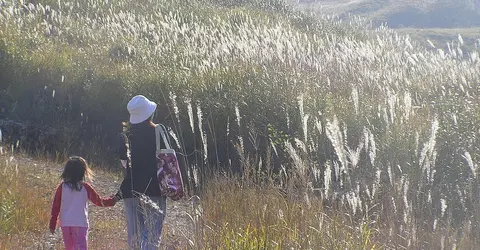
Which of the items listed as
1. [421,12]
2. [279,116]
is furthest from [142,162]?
[421,12]

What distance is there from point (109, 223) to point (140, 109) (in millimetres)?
2725

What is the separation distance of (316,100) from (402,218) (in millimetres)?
5552

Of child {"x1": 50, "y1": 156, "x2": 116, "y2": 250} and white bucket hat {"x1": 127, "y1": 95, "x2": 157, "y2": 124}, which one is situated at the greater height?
white bucket hat {"x1": 127, "y1": 95, "x2": 157, "y2": 124}

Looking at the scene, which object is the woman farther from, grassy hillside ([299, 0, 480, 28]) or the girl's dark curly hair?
grassy hillside ([299, 0, 480, 28])

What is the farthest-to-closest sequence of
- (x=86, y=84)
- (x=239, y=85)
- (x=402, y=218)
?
(x=86, y=84)
(x=239, y=85)
(x=402, y=218)

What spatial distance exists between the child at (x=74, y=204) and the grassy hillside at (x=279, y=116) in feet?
3.16

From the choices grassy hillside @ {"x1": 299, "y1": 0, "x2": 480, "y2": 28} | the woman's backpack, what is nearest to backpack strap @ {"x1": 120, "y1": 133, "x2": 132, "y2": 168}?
the woman's backpack

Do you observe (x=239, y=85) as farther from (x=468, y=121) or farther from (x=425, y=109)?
(x=468, y=121)

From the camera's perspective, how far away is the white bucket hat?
6656 millimetres

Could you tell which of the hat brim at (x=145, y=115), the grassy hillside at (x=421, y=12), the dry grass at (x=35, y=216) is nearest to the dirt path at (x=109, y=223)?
the dry grass at (x=35, y=216)

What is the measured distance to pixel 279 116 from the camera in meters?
11.2

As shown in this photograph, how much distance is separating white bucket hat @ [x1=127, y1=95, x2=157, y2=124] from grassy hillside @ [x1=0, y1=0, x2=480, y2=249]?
0.22 m

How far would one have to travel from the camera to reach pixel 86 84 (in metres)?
14.1

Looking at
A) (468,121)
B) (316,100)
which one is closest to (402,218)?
(468,121)
